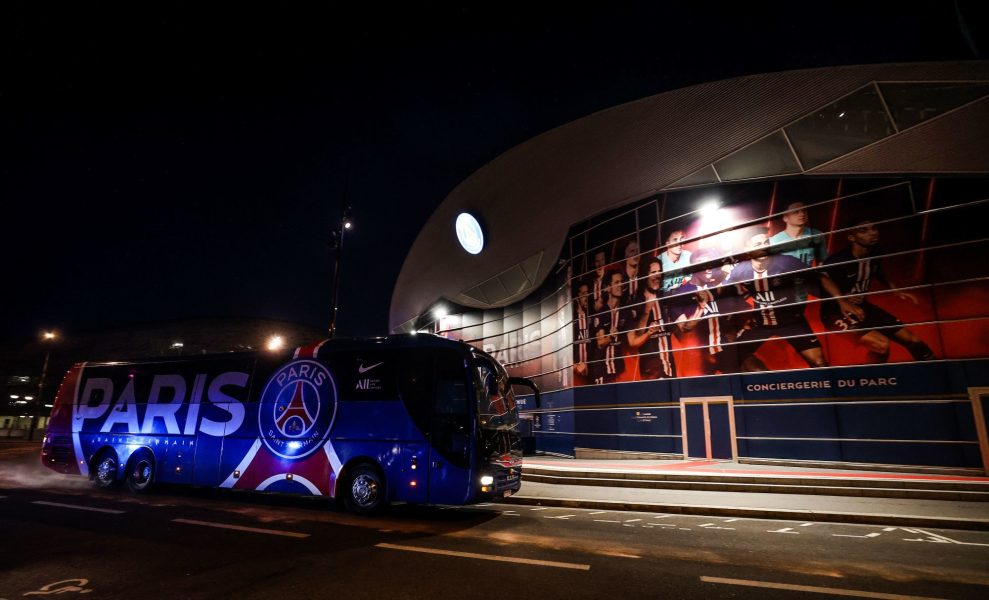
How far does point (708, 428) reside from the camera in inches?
628

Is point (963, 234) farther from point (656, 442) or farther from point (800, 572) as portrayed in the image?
point (800, 572)

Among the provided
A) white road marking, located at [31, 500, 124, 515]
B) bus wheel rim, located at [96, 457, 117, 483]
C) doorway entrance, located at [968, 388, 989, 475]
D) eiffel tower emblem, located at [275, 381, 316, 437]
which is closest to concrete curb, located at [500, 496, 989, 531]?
eiffel tower emblem, located at [275, 381, 316, 437]

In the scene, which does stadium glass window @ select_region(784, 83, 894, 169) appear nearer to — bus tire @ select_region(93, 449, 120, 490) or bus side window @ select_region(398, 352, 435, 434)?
bus side window @ select_region(398, 352, 435, 434)

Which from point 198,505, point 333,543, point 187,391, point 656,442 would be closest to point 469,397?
point 333,543

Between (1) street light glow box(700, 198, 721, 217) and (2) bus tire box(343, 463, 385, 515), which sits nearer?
(2) bus tire box(343, 463, 385, 515)

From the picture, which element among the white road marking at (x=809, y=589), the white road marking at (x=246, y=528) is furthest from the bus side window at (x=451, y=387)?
the white road marking at (x=809, y=589)

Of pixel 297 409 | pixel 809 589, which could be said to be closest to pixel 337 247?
pixel 297 409

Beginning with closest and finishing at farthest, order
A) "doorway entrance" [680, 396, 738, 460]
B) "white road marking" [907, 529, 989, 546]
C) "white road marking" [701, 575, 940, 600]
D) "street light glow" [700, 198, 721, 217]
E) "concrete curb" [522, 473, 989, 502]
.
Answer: "white road marking" [701, 575, 940, 600], "white road marking" [907, 529, 989, 546], "concrete curb" [522, 473, 989, 502], "doorway entrance" [680, 396, 738, 460], "street light glow" [700, 198, 721, 217]

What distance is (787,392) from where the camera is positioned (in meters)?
14.6

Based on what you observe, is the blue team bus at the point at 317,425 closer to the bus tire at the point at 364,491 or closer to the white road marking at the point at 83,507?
the bus tire at the point at 364,491

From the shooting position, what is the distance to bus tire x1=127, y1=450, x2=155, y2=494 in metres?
10.8

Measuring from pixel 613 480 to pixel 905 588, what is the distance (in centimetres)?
835

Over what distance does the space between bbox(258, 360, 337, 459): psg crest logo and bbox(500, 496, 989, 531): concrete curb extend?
440 centimetres

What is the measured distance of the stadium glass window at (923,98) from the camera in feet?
39.3
